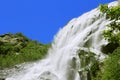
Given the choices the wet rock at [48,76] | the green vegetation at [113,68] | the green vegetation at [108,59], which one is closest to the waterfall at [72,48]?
the wet rock at [48,76]

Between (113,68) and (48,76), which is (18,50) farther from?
(113,68)

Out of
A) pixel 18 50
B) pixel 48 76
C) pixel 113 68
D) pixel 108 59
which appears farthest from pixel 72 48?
pixel 18 50

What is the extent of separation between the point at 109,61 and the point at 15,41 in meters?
24.0

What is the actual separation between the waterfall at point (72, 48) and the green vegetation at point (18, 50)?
2.75 meters

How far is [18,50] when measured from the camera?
3906 cm

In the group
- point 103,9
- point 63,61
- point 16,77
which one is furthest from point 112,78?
point 16,77

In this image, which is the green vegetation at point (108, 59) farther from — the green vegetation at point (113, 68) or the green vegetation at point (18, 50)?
the green vegetation at point (18, 50)

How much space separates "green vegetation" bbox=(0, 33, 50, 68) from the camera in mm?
33969

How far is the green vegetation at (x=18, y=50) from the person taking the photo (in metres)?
34.0

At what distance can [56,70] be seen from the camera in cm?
2484

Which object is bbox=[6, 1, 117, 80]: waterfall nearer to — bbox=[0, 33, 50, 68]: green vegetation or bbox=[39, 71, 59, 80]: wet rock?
bbox=[39, 71, 59, 80]: wet rock

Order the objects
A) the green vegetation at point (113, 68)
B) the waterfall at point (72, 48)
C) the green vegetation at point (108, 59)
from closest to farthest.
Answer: the green vegetation at point (113, 68)
the green vegetation at point (108, 59)
the waterfall at point (72, 48)

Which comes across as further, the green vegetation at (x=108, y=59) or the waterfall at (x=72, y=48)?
the waterfall at (x=72, y=48)

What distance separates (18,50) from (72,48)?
619 inches
